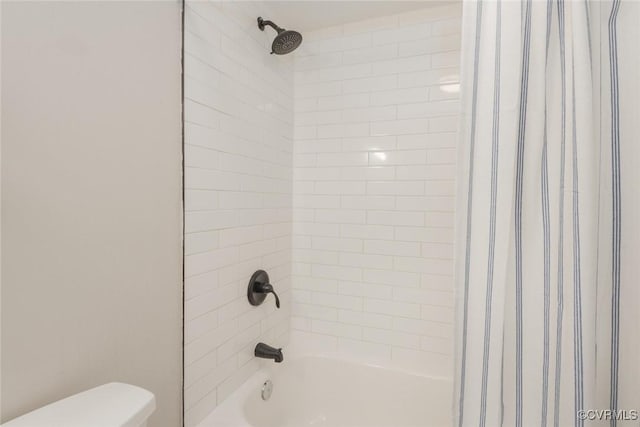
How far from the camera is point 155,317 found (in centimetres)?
101

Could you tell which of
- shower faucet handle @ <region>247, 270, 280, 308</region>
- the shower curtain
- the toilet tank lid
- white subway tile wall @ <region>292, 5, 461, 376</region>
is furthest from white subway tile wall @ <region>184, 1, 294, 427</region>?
the shower curtain

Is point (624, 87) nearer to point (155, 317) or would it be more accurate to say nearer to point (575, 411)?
point (575, 411)

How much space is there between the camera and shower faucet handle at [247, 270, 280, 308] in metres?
1.50

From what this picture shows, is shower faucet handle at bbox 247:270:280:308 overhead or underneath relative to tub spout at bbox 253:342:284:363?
overhead

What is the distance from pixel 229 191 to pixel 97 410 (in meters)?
0.85

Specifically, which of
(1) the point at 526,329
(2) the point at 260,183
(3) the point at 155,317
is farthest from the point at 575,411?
(2) the point at 260,183

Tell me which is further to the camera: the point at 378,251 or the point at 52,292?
the point at 378,251

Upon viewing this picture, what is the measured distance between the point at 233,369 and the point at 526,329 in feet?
3.73

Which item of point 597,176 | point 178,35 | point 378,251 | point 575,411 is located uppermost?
point 178,35

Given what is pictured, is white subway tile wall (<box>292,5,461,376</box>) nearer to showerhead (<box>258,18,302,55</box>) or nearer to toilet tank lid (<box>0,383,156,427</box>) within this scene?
showerhead (<box>258,18,302,55</box>)

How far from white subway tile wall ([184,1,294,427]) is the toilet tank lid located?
39 cm

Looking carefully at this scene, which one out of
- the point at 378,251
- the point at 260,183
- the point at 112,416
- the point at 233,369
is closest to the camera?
the point at 112,416

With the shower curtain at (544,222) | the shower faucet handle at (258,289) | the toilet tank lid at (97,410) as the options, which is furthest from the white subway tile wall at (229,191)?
the shower curtain at (544,222)

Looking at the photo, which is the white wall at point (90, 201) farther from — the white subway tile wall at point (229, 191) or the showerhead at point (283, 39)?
the showerhead at point (283, 39)
